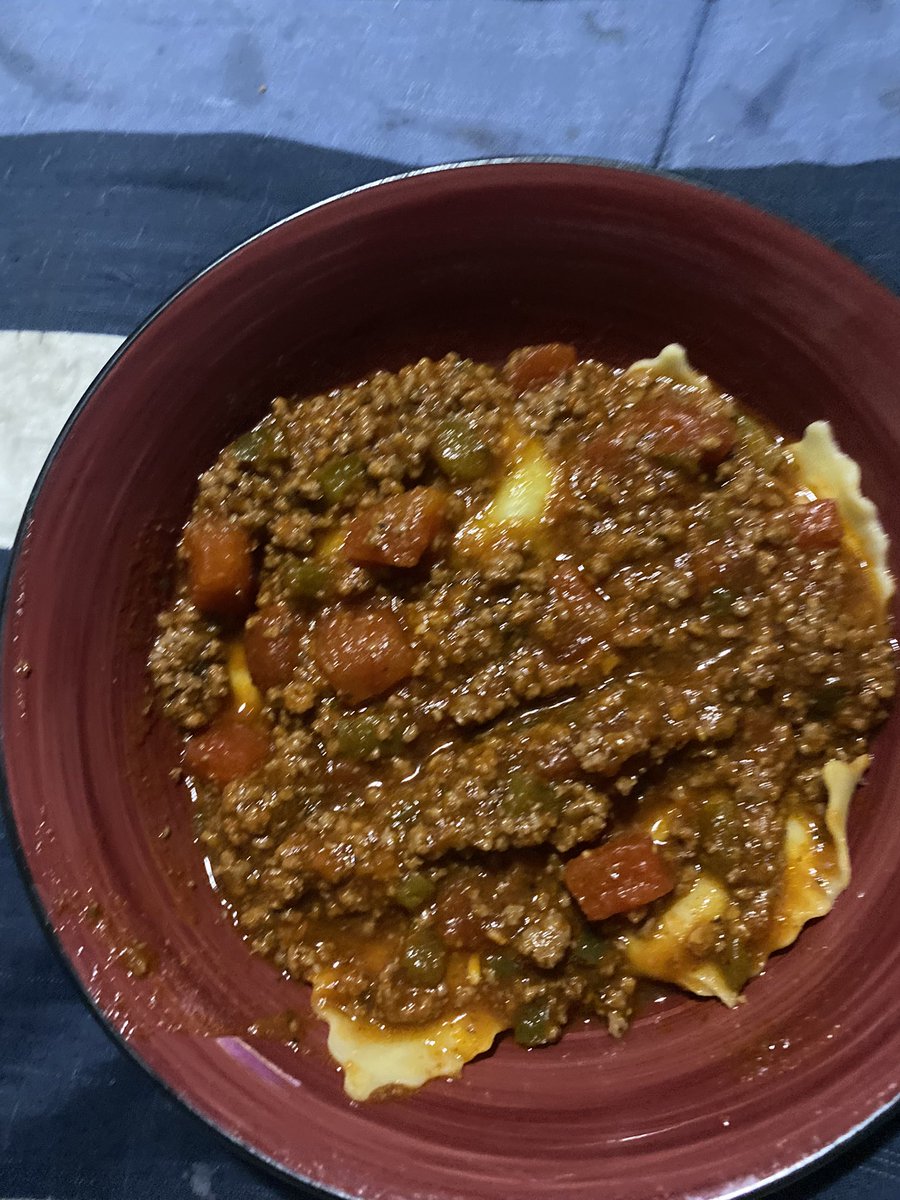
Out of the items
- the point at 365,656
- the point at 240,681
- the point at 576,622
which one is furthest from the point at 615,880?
the point at 240,681

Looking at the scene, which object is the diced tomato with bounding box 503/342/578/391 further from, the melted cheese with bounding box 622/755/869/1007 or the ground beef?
the melted cheese with bounding box 622/755/869/1007

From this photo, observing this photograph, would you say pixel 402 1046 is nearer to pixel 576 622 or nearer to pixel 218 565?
pixel 576 622

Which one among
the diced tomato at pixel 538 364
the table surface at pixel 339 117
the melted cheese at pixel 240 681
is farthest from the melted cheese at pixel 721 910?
the table surface at pixel 339 117

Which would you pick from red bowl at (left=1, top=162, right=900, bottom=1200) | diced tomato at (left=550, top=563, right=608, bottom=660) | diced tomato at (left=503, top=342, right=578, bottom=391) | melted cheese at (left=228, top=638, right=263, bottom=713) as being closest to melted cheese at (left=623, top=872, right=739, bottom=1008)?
red bowl at (left=1, top=162, right=900, bottom=1200)

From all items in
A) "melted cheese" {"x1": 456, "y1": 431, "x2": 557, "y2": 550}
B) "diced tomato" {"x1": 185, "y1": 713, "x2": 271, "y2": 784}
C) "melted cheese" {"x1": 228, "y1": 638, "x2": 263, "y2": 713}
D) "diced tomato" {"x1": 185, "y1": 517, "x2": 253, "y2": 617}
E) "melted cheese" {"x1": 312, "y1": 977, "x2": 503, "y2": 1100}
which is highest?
"melted cheese" {"x1": 456, "y1": 431, "x2": 557, "y2": 550}

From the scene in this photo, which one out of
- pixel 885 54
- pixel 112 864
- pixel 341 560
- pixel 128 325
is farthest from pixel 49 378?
pixel 885 54

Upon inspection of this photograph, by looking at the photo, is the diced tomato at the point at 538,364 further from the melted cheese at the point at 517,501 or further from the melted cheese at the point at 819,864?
the melted cheese at the point at 819,864

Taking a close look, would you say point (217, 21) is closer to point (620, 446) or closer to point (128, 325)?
point (128, 325)

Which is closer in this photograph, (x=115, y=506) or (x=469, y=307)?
(x=115, y=506)
